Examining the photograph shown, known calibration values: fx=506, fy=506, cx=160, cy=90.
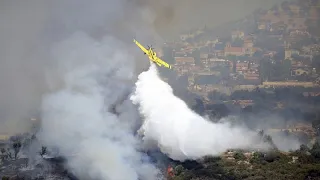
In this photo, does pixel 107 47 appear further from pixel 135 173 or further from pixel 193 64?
pixel 193 64

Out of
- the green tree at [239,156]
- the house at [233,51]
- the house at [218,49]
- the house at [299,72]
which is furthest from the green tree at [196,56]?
the green tree at [239,156]

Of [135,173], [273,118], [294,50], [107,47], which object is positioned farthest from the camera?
[294,50]

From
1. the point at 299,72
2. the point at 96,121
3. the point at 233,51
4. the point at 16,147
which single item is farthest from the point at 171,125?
the point at 233,51

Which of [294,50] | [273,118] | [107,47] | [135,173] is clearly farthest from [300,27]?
[135,173]

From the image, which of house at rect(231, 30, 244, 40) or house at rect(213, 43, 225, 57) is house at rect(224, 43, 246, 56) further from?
house at rect(231, 30, 244, 40)

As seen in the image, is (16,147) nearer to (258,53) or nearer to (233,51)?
(258,53)

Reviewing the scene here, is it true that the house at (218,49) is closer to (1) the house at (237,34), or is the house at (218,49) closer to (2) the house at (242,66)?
(1) the house at (237,34)
